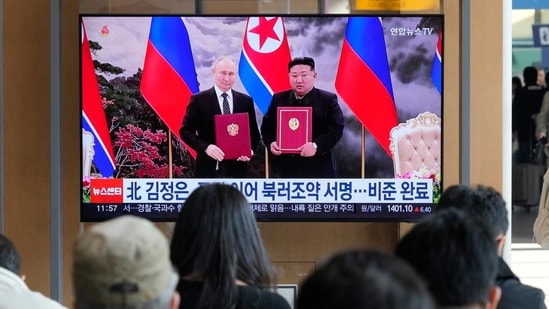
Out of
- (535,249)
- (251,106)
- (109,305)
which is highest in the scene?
(251,106)

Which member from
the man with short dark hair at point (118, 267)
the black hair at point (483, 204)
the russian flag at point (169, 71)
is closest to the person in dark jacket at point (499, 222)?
the black hair at point (483, 204)

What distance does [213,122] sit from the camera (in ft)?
19.0

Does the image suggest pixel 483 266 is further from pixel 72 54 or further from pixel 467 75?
pixel 72 54

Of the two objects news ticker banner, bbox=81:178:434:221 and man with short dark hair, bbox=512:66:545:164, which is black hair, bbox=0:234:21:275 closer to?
news ticker banner, bbox=81:178:434:221

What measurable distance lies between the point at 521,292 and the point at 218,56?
3.10m

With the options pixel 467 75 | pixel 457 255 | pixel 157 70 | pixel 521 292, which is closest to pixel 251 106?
pixel 157 70

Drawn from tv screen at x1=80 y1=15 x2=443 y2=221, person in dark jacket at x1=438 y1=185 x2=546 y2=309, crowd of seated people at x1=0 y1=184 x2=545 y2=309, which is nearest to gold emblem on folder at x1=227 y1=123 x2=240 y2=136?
tv screen at x1=80 y1=15 x2=443 y2=221

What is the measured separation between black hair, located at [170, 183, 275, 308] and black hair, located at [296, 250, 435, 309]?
141 cm

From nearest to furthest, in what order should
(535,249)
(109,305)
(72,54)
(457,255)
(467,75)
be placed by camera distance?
(109,305), (457,255), (467,75), (72,54), (535,249)

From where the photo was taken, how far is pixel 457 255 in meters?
2.08

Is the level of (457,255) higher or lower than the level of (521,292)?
higher

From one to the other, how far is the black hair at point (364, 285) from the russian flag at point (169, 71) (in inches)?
171

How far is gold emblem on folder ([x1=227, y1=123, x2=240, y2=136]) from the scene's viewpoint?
5781 millimetres

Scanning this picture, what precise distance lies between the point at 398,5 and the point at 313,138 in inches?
40.3
